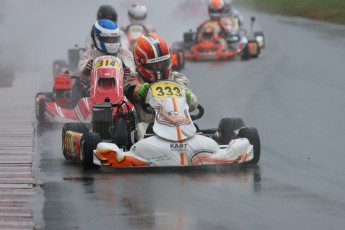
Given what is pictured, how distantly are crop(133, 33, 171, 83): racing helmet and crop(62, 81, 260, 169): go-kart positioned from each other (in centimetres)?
26

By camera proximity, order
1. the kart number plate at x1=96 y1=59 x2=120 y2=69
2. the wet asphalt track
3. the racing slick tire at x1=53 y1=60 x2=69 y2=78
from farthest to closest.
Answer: the racing slick tire at x1=53 y1=60 x2=69 y2=78 → the kart number plate at x1=96 y1=59 x2=120 y2=69 → the wet asphalt track

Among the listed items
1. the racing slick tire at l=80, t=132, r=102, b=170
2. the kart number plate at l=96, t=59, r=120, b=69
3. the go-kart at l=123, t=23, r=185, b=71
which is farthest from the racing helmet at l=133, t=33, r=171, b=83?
the go-kart at l=123, t=23, r=185, b=71

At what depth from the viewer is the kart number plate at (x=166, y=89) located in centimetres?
1245

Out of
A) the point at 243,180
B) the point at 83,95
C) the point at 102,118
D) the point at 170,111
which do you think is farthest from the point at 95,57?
the point at 243,180

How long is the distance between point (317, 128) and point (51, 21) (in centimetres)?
2126

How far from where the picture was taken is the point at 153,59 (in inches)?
507

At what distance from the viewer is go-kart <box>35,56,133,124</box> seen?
1592cm

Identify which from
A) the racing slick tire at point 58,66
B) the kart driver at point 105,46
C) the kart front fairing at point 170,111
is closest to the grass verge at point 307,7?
the racing slick tire at point 58,66

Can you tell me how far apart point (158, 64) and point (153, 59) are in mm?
77

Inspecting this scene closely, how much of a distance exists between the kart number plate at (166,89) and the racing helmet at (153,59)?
27cm

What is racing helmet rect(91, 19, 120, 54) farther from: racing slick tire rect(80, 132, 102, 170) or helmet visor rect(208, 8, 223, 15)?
helmet visor rect(208, 8, 223, 15)

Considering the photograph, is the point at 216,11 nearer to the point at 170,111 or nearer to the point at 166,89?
the point at 166,89

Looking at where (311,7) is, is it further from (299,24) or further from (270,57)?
(270,57)

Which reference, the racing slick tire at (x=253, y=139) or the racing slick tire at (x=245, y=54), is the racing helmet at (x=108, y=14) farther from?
the racing slick tire at (x=253, y=139)
